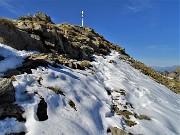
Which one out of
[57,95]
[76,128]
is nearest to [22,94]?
[57,95]

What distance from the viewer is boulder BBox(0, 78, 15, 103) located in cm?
1077

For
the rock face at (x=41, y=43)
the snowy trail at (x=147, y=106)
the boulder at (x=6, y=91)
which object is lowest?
the snowy trail at (x=147, y=106)

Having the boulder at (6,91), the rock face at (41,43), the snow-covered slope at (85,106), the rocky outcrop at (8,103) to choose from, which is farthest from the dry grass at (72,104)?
the rock face at (41,43)

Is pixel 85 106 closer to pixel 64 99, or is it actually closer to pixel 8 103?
pixel 64 99

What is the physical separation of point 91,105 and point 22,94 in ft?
12.6

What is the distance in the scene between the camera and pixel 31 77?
44.6 ft

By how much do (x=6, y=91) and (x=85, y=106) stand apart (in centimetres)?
425

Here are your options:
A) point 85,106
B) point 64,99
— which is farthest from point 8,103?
point 85,106

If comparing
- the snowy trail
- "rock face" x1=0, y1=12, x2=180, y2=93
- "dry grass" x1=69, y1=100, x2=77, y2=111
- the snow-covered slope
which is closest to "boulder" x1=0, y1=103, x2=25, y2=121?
the snow-covered slope

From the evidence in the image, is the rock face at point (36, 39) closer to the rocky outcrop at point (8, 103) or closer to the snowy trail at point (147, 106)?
the snowy trail at point (147, 106)

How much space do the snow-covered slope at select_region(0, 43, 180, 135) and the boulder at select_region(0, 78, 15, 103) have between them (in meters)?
0.37

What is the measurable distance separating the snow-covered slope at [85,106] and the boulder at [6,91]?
1.20ft

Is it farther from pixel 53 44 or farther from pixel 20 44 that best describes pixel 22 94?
pixel 53 44

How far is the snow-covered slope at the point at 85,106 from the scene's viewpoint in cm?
1062
